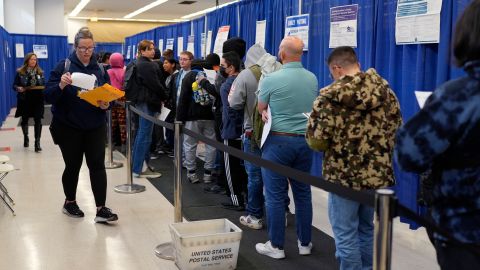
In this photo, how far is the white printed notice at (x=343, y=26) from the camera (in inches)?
174

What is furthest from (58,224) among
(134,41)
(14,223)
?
(134,41)

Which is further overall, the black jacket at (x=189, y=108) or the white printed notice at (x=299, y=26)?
the black jacket at (x=189, y=108)

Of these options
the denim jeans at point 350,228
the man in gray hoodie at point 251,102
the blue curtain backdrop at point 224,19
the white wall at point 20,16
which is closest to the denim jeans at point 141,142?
the blue curtain backdrop at point 224,19

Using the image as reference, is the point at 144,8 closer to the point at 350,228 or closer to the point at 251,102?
the point at 251,102

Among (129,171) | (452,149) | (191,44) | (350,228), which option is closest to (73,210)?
(129,171)

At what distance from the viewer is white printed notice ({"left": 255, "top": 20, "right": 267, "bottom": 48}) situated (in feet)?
19.1

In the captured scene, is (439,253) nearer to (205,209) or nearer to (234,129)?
(234,129)

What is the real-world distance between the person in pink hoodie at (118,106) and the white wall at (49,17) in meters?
11.2

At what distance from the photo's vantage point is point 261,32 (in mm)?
5887

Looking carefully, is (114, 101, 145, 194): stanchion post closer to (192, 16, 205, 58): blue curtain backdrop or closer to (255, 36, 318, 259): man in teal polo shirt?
(255, 36, 318, 259): man in teal polo shirt

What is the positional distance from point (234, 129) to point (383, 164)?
6.32ft

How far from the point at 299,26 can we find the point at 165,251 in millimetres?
2646

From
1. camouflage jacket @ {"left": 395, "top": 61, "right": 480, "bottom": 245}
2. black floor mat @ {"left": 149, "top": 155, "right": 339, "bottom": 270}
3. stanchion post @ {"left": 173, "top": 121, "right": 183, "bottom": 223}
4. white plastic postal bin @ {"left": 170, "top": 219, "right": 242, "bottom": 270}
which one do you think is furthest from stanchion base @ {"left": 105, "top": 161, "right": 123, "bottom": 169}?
camouflage jacket @ {"left": 395, "top": 61, "right": 480, "bottom": 245}

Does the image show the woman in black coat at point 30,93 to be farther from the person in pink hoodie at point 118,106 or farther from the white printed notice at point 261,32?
the white printed notice at point 261,32
